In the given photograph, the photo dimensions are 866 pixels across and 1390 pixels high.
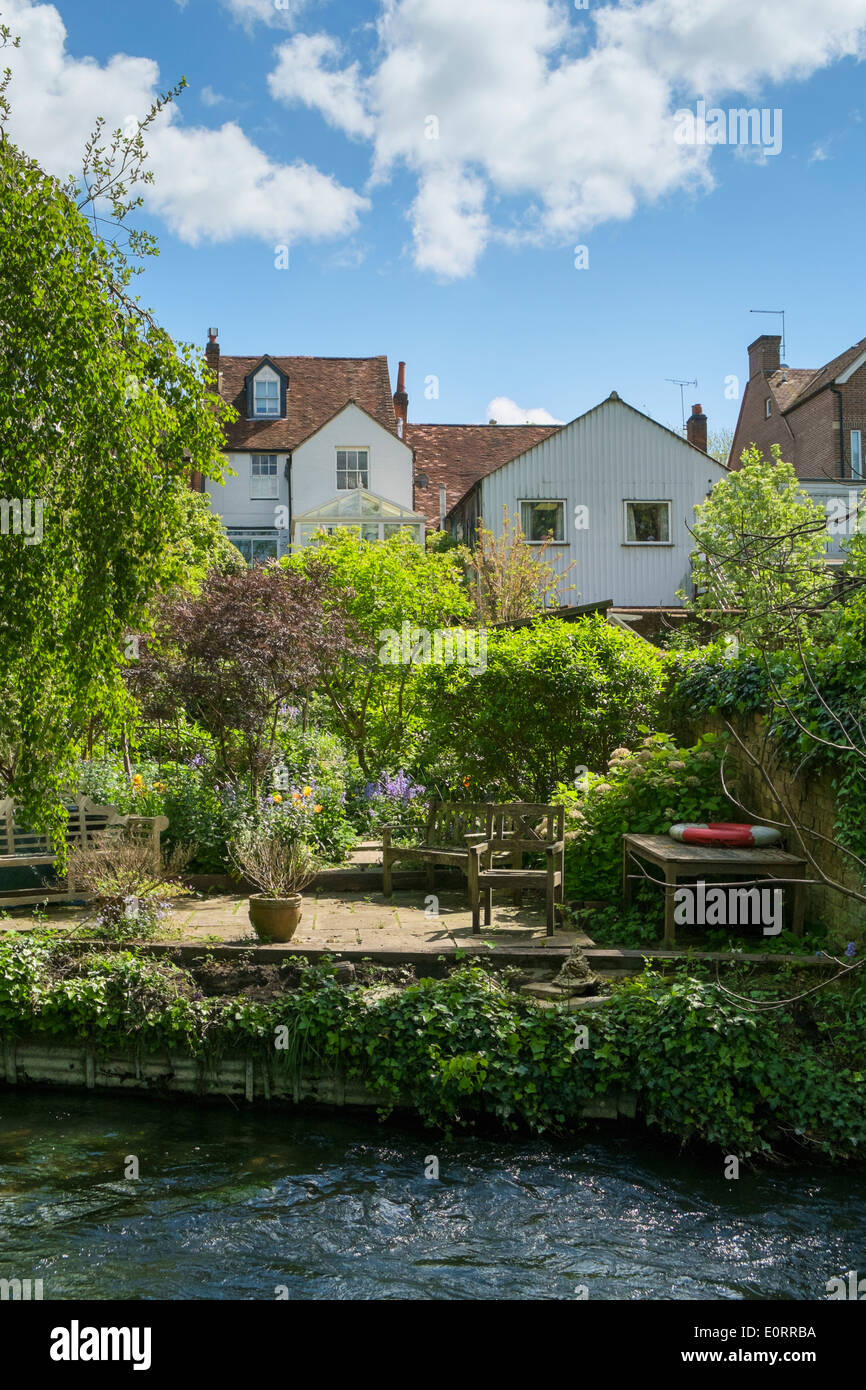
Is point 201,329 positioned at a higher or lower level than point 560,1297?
higher

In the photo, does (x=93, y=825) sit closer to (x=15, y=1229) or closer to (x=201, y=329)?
(x=15, y=1229)

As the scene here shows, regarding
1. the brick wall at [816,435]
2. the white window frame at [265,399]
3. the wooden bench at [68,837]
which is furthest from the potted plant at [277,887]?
the white window frame at [265,399]

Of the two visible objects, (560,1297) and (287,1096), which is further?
(287,1096)

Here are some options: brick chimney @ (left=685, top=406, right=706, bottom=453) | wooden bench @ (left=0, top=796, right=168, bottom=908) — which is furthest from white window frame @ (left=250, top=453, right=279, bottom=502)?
wooden bench @ (left=0, top=796, right=168, bottom=908)

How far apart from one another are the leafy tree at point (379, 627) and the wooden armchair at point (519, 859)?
5.80 meters

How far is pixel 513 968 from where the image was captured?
7.83m

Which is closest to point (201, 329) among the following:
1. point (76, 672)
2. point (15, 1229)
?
point (76, 672)

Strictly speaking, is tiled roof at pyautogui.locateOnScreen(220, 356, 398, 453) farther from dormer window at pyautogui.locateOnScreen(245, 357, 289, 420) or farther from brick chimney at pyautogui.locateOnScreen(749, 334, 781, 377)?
brick chimney at pyautogui.locateOnScreen(749, 334, 781, 377)

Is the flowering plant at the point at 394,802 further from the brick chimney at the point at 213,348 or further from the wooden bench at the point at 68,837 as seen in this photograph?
the brick chimney at the point at 213,348

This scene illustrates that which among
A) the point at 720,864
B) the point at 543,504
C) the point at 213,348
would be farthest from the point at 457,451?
the point at 720,864

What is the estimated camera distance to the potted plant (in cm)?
841

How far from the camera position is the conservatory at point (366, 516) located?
92.5 feet

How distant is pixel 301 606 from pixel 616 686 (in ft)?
11.9

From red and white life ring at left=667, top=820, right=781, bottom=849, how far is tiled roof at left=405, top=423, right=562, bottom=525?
83.4ft
